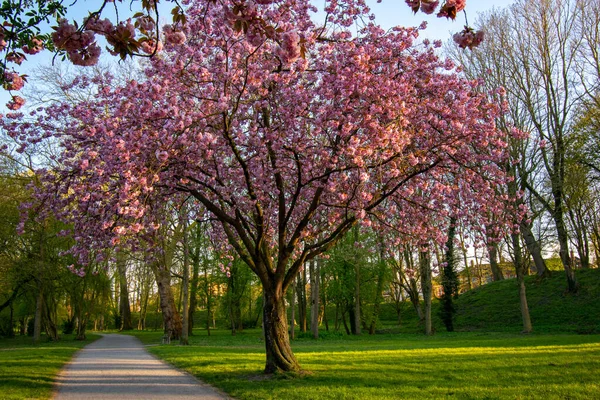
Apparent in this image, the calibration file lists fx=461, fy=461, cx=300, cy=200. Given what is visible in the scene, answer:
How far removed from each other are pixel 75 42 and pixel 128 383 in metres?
8.35

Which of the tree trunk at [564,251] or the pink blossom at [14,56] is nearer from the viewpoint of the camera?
the pink blossom at [14,56]

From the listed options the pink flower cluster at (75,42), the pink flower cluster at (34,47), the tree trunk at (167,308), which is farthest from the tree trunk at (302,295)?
the pink flower cluster at (75,42)

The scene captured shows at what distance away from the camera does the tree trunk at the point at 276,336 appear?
33.2 feet

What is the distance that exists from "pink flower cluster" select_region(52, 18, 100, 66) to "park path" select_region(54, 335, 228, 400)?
624 centimetres

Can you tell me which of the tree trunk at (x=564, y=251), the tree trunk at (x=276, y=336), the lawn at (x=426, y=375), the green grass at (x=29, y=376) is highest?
the tree trunk at (x=564, y=251)

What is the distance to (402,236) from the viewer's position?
41.1ft

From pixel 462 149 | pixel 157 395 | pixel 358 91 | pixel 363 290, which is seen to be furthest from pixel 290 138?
pixel 363 290

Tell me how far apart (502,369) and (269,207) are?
21.8 feet

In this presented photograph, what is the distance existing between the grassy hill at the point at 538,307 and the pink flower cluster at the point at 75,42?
24.0m

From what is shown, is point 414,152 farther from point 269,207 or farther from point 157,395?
point 157,395

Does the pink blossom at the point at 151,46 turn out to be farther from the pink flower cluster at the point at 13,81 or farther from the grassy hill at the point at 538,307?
the grassy hill at the point at 538,307

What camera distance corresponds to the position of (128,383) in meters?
9.82

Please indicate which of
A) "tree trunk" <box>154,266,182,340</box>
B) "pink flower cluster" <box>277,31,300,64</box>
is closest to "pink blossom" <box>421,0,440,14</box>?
"pink flower cluster" <box>277,31,300,64</box>

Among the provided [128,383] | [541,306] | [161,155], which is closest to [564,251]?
[541,306]
